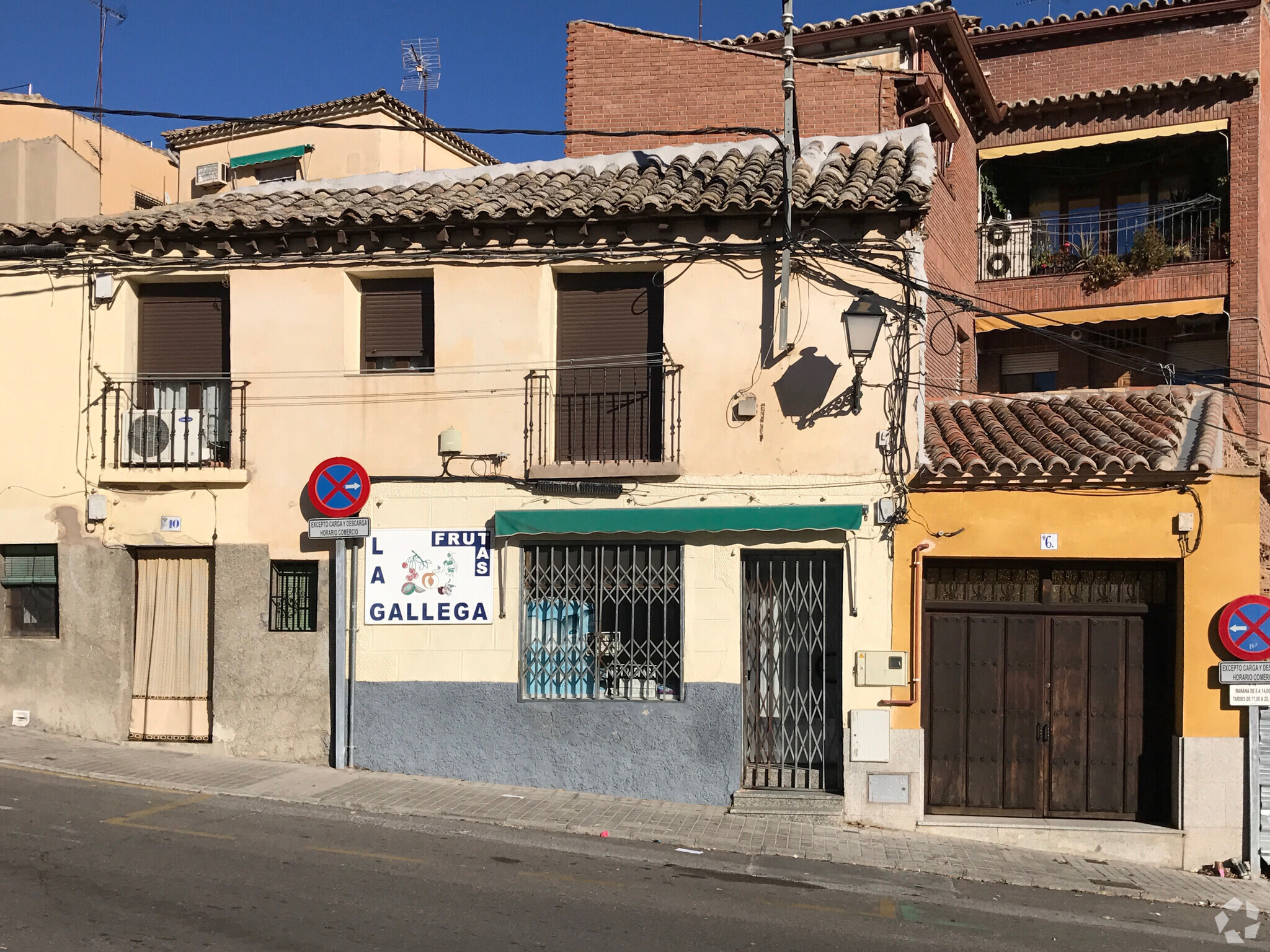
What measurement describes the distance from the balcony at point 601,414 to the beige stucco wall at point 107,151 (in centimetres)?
1257

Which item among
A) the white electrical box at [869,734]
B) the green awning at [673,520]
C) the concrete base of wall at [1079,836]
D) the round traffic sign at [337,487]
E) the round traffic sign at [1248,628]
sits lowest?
the concrete base of wall at [1079,836]

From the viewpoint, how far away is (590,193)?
12383mm

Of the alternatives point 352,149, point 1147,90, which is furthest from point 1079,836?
point 352,149

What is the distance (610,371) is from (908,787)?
5.08 m

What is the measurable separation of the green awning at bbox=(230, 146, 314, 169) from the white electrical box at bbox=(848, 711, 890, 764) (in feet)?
55.9

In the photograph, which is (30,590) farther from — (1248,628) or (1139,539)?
(1248,628)

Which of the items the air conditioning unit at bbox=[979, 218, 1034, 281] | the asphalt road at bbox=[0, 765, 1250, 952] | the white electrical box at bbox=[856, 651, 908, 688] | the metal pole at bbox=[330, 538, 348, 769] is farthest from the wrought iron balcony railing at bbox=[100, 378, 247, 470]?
the air conditioning unit at bbox=[979, 218, 1034, 281]

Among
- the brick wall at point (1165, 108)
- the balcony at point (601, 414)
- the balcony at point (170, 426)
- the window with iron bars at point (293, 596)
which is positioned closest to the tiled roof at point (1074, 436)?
the balcony at point (601, 414)

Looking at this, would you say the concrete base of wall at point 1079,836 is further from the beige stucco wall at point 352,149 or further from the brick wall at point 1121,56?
the beige stucco wall at point 352,149

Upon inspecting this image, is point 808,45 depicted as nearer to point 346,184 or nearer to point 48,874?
point 346,184

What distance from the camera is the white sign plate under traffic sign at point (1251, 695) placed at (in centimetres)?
1069

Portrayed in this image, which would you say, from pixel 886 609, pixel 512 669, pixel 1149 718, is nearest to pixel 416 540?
pixel 512 669

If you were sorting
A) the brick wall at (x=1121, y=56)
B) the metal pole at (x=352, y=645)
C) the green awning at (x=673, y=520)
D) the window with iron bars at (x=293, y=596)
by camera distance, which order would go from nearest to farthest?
the green awning at (x=673, y=520)
the metal pole at (x=352, y=645)
the window with iron bars at (x=293, y=596)
the brick wall at (x=1121, y=56)

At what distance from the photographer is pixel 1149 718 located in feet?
37.1
